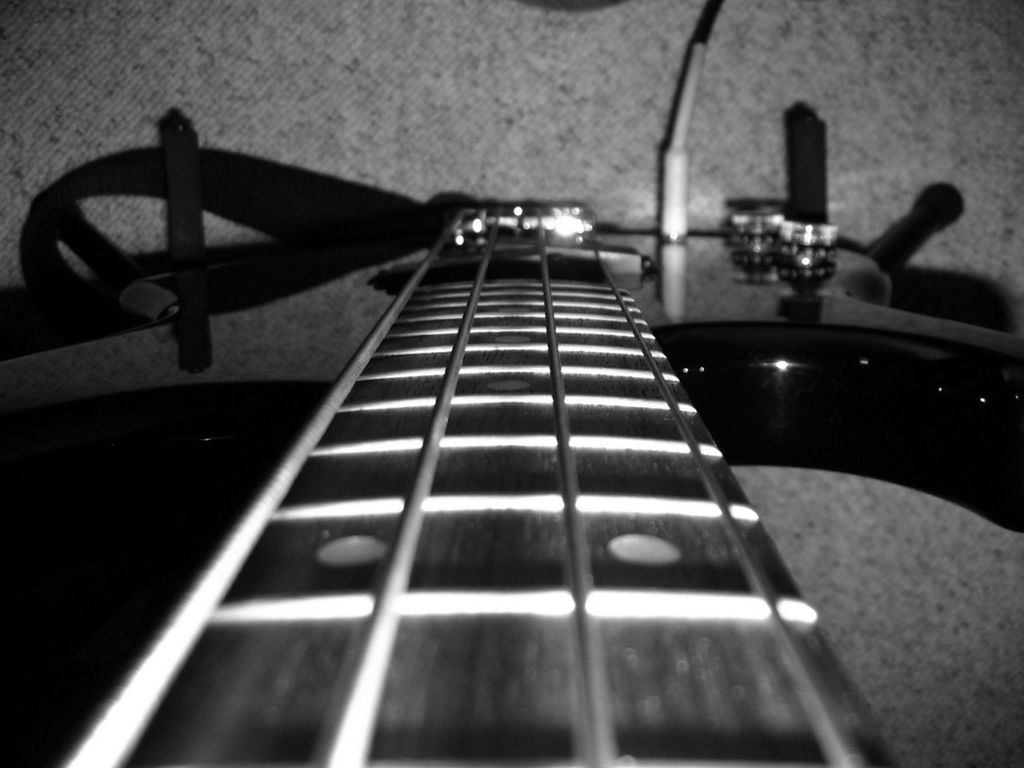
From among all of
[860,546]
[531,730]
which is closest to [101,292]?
[531,730]

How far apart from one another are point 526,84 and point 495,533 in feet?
3.00

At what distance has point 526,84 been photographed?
1045 mm

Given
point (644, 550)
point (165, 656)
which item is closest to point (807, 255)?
point (644, 550)

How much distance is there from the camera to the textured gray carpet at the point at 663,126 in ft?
3.21

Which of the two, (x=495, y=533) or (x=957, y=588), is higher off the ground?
(x=495, y=533)

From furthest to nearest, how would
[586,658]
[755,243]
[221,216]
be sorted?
[221,216] < [755,243] < [586,658]

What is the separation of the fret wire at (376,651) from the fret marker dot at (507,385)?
0.32ft

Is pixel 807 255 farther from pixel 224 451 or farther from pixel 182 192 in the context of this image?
pixel 182 192

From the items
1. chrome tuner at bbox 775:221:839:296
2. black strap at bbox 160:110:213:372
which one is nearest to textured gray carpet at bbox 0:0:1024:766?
black strap at bbox 160:110:213:372

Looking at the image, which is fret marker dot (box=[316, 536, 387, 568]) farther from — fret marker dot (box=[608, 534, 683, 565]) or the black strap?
the black strap

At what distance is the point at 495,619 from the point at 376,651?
0.04m

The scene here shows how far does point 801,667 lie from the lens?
0.18 meters

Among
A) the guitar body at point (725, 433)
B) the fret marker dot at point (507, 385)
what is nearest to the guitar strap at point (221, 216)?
the guitar body at point (725, 433)

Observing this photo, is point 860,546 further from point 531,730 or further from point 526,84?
point 531,730
